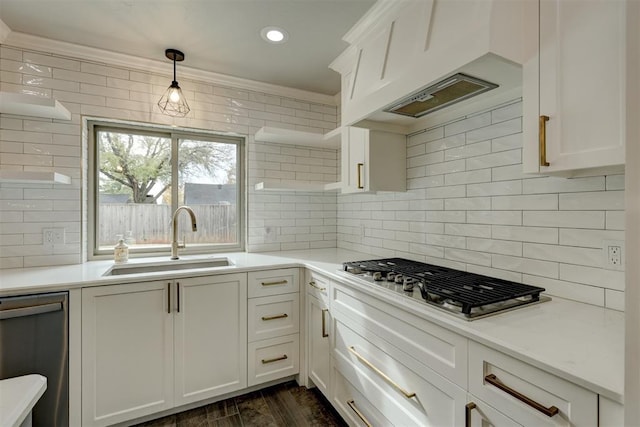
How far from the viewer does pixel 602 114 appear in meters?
0.92

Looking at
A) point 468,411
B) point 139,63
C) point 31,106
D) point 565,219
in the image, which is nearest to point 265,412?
point 468,411

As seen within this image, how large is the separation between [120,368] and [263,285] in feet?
3.08

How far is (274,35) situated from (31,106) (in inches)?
61.6

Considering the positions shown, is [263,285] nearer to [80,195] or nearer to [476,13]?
[80,195]

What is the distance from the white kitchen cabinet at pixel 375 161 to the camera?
2033 mm

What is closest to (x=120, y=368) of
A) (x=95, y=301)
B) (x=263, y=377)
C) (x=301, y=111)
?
(x=95, y=301)

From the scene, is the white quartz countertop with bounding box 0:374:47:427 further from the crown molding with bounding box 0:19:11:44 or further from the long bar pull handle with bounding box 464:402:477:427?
the crown molding with bounding box 0:19:11:44

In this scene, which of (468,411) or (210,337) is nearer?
(468,411)

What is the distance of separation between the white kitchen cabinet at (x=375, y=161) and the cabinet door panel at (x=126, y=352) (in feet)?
4.68

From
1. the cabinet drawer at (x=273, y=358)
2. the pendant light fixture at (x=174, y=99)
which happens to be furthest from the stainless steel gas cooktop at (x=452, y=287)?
the pendant light fixture at (x=174, y=99)

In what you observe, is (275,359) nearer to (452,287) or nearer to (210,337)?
(210,337)

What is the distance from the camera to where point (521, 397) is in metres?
0.86

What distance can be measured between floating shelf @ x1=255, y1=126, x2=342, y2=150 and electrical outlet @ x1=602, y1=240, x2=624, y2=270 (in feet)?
5.58

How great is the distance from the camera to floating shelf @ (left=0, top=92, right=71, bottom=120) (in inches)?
70.1
